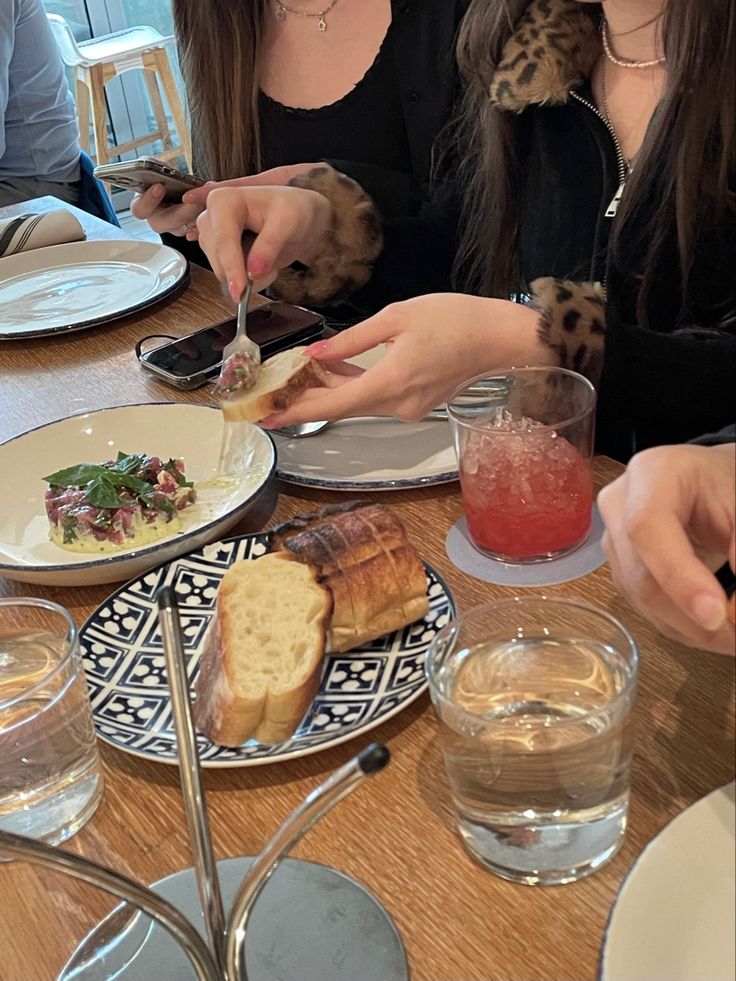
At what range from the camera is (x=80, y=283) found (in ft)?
5.77

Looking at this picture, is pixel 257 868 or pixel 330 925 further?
pixel 330 925

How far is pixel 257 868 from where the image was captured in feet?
1.64

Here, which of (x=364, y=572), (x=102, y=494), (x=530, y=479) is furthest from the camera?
(x=102, y=494)

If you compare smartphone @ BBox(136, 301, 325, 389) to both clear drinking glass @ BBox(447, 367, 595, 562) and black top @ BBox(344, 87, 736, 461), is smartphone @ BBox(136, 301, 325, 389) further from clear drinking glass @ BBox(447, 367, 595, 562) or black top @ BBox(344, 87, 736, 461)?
clear drinking glass @ BBox(447, 367, 595, 562)

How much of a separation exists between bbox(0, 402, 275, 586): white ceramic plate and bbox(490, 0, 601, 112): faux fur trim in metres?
0.60

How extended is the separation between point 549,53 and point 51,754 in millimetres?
1077

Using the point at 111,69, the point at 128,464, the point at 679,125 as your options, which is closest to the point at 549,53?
the point at 679,125

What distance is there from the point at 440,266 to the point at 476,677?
3.93 ft

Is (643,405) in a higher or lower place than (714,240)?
lower

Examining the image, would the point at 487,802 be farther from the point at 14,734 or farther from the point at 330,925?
the point at 14,734

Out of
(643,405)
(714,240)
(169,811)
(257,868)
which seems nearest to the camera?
(257,868)

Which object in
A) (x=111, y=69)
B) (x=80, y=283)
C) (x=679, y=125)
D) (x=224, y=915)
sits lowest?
(x=111, y=69)

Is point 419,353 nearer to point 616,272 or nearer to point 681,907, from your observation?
point 616,272

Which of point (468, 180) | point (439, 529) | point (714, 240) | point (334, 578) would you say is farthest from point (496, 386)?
point (468, 180)
